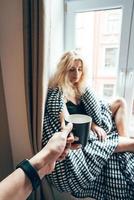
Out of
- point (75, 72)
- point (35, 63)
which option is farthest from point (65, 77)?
point (35, 63)

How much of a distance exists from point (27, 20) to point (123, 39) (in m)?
0.82

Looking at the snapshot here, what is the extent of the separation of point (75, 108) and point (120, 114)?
350 millimetres

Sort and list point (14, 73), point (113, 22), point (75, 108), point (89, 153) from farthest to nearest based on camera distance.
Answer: point (113, 22)
point (75, 108)
point (14, 73)
point (89, 153)

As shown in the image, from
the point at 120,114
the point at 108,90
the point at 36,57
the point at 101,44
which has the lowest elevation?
the point at 120,114

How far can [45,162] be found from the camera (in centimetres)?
64

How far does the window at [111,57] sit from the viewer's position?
5.29ft

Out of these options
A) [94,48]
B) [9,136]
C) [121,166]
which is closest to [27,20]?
[94,48]

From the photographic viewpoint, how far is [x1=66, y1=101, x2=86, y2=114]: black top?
4.58 ft

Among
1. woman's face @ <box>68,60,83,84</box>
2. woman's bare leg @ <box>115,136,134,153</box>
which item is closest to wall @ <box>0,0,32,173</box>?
woman's face @ <box>68,60,83,84</box>

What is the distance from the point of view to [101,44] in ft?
5.34

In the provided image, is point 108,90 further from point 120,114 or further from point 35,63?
point 35,63

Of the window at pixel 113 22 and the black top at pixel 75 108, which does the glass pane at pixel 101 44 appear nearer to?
the window at pixel 113 22

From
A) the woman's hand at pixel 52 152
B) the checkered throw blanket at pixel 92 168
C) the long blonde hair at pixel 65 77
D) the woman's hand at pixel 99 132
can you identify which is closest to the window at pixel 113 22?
the long blonde hair at pixel 65 77

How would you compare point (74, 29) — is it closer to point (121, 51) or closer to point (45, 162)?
point (121, 51)
